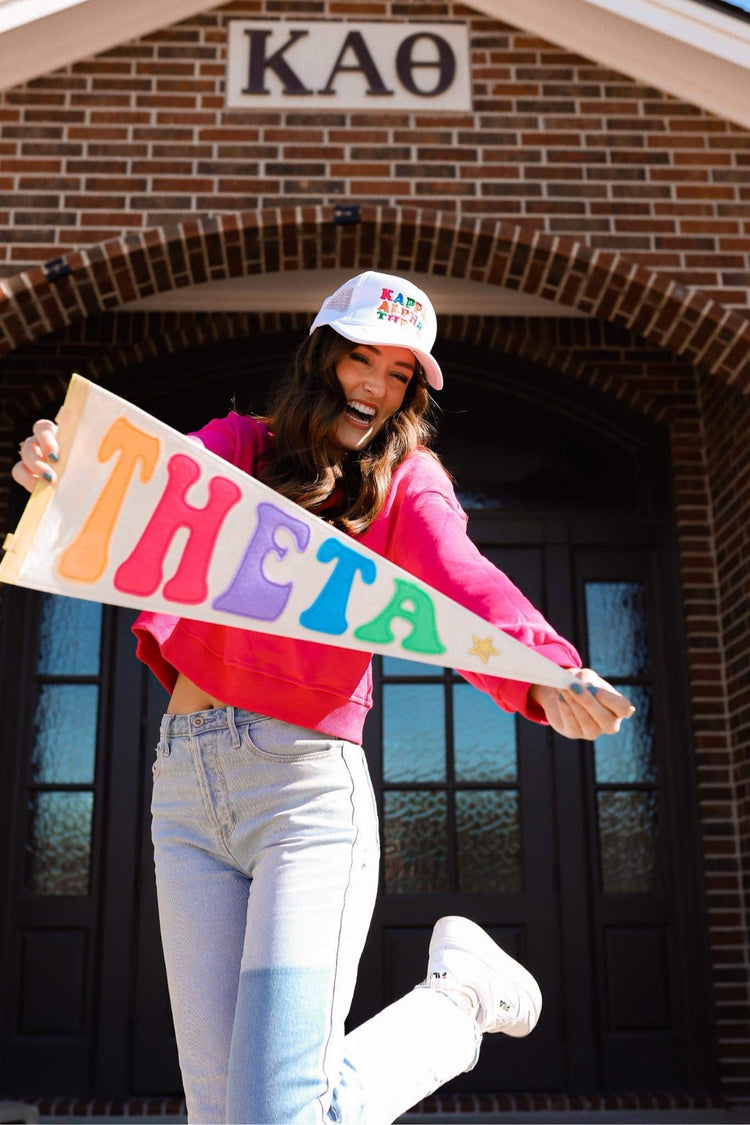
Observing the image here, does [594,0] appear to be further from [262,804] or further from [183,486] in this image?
[262,804]

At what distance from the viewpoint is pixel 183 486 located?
75.5 inches

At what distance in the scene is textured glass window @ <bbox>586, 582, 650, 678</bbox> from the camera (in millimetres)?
5914

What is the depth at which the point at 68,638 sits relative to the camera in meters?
5.81

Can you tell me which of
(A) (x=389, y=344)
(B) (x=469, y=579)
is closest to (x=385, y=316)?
(A) (x=389, y=344)

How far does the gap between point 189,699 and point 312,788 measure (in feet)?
0.97

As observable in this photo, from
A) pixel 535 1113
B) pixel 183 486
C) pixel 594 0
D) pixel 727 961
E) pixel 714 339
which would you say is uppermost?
pixel 594 0

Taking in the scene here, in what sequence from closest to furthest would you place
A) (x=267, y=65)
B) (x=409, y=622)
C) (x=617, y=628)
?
(x=409, y=622) → (x=267, y=65) → (x=617, y=628)

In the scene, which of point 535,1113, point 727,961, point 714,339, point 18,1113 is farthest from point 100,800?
point 714,339

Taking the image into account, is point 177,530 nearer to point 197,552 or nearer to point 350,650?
point 197,552

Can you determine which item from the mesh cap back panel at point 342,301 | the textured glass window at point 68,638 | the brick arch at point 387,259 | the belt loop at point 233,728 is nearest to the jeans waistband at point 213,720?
the belt loop at point 233,728

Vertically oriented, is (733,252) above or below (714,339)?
above

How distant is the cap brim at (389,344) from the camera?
2.17 meters

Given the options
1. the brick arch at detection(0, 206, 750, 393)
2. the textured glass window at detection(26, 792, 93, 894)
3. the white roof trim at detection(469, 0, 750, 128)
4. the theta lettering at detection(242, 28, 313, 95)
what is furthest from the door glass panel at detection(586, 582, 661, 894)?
the theta lettering at detection(242, 28, 313, 95)

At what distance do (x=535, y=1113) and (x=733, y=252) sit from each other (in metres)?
3.78
